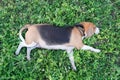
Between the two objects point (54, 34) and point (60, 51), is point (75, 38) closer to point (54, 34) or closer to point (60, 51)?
point (54, 34)

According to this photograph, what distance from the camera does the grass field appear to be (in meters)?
5.44

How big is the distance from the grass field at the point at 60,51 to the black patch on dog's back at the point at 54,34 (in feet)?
1.91

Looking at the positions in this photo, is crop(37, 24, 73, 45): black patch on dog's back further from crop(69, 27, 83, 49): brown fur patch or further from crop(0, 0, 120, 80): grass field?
crop(0, 0, 120, 80): grass field

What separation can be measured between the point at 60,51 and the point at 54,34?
0.71 meters

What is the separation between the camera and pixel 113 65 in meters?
5.61

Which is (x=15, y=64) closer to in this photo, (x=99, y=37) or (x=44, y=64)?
(x=44, y=64)

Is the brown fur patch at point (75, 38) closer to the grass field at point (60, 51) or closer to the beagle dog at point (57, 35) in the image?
the beagle dog at point (57, 35)

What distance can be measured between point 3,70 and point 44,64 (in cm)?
76

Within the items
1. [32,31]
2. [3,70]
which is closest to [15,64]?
[3,70]

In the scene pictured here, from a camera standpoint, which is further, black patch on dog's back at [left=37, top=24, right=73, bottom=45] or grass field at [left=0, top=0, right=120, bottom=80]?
grass field at [left=0, top=0, right=120, bottom=80]

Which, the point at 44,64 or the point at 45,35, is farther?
the point at 44,64

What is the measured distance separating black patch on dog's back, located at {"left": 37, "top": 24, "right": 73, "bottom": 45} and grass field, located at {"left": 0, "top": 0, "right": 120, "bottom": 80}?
58 cm

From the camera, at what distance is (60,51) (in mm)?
5660

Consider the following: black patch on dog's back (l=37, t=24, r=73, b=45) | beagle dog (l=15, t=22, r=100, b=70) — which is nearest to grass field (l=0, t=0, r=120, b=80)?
beagle dog (l=15, t=22, r=100, b=70)
